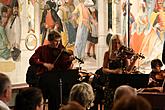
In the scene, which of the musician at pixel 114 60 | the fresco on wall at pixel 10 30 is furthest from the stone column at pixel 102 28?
the musician at pixel 114 60

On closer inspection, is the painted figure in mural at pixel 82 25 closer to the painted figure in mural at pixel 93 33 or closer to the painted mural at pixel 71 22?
the painted mural at pixel 71 22

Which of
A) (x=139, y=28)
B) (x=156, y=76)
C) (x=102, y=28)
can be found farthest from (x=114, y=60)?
(x=139, y=28)

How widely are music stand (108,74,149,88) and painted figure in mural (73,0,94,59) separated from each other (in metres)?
5.93

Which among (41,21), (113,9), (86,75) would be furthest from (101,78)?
(113,9)

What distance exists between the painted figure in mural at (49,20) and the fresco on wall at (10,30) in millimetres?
1029

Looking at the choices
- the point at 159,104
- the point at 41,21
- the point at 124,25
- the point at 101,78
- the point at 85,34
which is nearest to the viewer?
the point at 159,104

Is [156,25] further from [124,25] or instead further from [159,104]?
[159,104]

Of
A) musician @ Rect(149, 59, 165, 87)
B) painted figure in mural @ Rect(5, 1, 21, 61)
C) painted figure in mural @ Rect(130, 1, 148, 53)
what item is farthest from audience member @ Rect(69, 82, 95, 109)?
painted figure in mural @ Rect(130, 1, 148, 53)

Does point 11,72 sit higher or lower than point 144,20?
lower

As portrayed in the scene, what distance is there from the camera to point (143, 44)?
47.1 ft

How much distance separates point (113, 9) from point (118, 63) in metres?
6.20

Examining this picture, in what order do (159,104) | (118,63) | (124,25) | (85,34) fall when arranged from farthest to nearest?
1. (124,25)
2. (85,34)
3. (118,63)
4. (159,104)

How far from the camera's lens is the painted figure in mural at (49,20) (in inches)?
449

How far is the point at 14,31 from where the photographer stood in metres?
10.3
